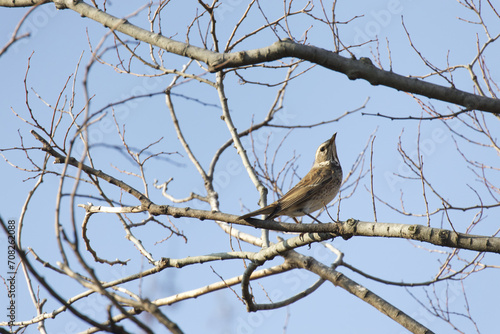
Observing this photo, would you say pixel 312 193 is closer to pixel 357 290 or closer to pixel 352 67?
pixel 357 290

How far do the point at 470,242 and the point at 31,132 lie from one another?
3.88 m

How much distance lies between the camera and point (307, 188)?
7.12 meters

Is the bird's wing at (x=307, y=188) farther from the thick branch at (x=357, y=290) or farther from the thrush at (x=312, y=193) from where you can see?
the thick branch at (x=357, y=290)

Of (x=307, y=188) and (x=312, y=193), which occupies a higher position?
(x=307, y=188)

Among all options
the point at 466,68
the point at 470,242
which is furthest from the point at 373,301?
the point at 466,68

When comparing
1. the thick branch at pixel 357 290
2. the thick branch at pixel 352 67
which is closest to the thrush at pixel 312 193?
the thick branch at pixel 357 290

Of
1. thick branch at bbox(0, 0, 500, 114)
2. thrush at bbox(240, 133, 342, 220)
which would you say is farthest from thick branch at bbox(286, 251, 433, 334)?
thick branch at bbox(0, 0, 500, 114)

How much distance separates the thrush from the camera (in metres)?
6.46

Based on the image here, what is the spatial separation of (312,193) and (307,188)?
0.12 meters

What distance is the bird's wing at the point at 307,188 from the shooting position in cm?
662

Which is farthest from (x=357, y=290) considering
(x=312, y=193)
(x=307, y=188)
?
(x=307, y=188)

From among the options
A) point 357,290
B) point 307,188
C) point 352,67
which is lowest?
point 357,290

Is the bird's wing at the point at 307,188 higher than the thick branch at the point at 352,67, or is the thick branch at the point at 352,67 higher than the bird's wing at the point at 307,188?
the bird's wing at the point at 307,188

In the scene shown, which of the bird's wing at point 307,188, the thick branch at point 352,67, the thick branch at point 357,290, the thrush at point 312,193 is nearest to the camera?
the thick branch at point 352,67
